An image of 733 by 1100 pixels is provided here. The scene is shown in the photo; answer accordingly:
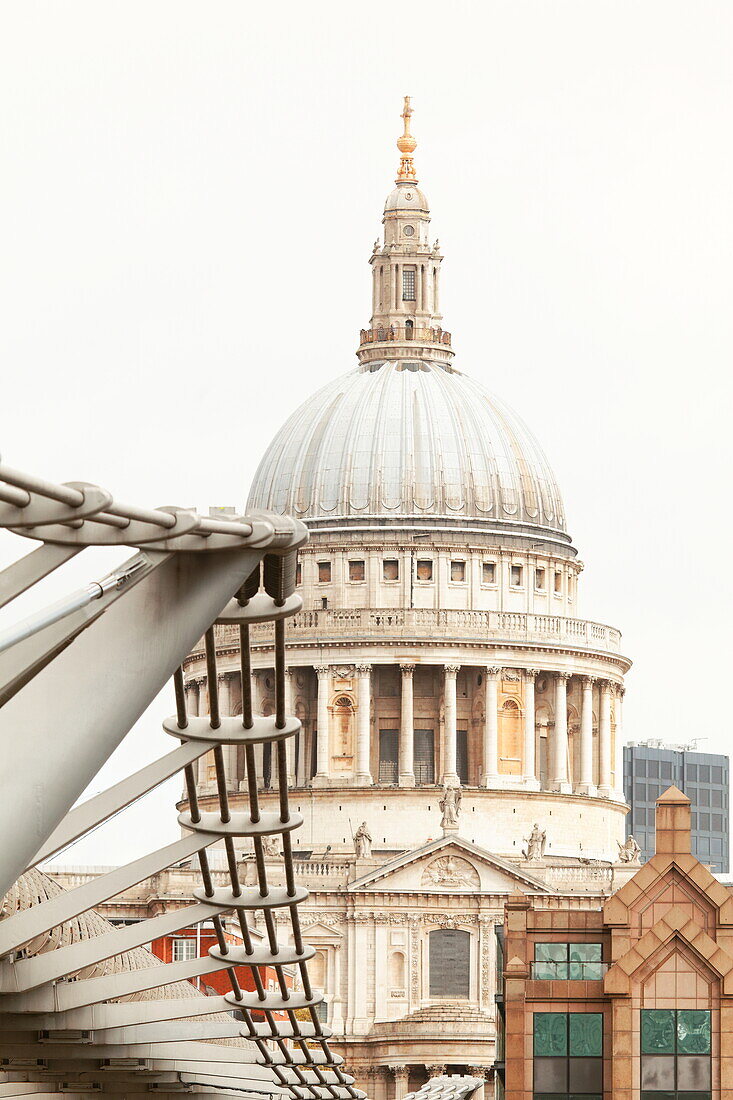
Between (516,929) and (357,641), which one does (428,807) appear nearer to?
(357,641)

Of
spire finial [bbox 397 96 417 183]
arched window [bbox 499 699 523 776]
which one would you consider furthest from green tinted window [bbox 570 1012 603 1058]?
spire finial [bbox 397 96 417 183]

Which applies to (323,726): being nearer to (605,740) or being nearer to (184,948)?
(605,740)

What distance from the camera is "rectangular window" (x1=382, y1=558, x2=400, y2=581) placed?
154375 millimetres

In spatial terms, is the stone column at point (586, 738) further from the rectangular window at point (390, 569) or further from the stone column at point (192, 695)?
the stone column at point (192, 695)

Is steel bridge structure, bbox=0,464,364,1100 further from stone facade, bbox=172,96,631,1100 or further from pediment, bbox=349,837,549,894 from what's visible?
stone facade, bbox=172,96,631,1100

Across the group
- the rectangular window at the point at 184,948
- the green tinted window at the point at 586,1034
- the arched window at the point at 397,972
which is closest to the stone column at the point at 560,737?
the arched window at the point at 397,972

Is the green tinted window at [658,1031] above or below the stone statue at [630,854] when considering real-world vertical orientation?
below

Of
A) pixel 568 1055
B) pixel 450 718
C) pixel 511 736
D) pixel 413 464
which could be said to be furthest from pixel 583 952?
pixel 413 464

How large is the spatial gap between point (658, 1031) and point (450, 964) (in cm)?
6482

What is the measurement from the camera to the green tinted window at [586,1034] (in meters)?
70.5

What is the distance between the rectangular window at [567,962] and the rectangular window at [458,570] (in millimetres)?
81777

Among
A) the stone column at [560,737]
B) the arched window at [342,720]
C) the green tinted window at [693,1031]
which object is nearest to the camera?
the green tinted window at [693,1031]

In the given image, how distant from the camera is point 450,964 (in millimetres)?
134750

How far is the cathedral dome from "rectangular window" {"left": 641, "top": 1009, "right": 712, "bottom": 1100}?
8519 centimetres
